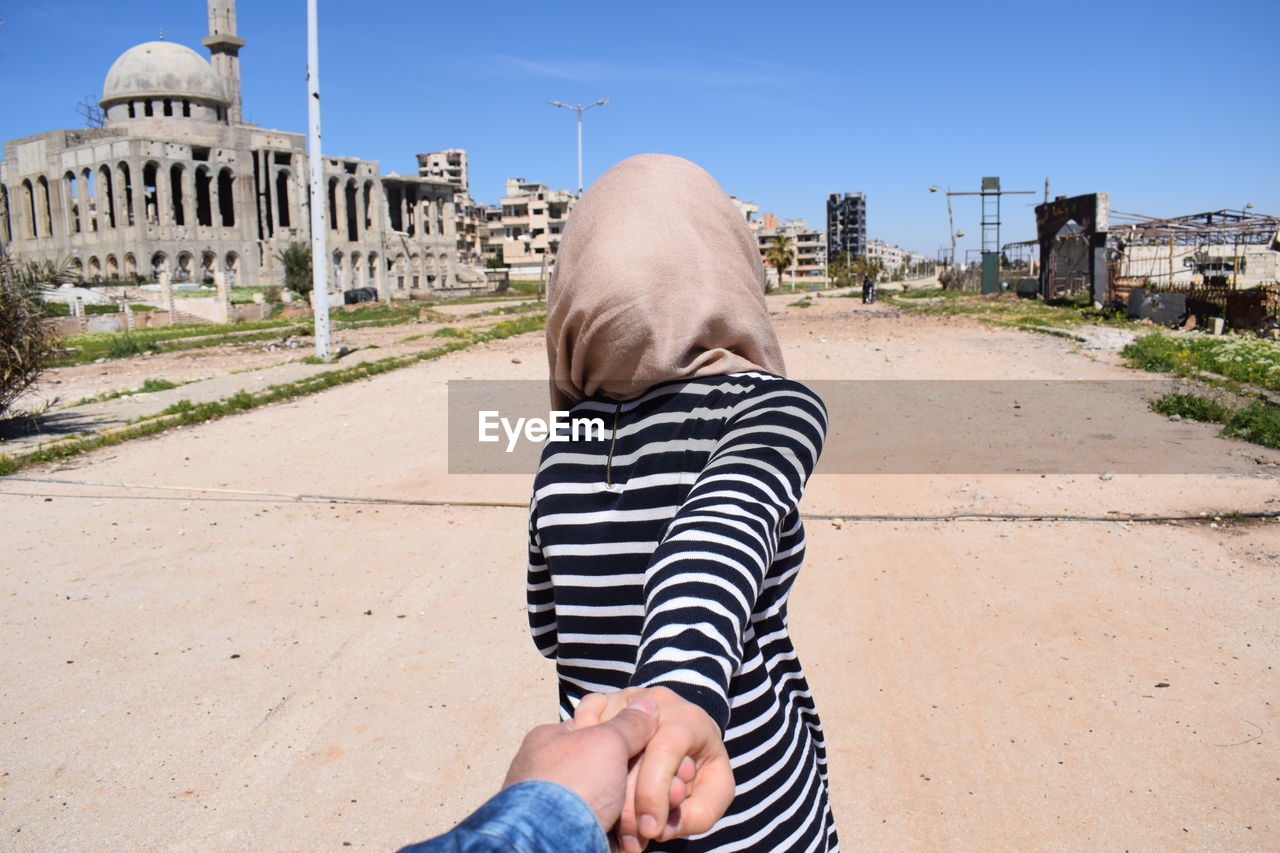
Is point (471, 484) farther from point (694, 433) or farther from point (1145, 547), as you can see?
point (694, 433)

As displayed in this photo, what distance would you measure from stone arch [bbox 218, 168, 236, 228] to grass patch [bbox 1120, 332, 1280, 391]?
58.2 m

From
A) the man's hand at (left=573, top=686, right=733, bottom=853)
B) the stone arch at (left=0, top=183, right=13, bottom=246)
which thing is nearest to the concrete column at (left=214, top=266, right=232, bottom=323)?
the man's hand at (left=573, top=686, right=733, bottom=853)

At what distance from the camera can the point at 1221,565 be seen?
195 inches

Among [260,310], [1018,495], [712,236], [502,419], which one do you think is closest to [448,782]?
[712,236]

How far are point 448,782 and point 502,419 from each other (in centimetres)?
711

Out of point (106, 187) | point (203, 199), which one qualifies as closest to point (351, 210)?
point (203, 199)

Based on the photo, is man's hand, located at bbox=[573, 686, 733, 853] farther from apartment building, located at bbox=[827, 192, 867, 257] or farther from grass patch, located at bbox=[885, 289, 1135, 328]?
apartment building, located at bbox=[827, 192, 867, 257]

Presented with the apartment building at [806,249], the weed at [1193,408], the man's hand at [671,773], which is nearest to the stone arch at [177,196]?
the weed at [1193,408]

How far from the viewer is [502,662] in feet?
13.3

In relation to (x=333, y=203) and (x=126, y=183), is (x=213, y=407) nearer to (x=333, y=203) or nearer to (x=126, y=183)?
(x=126, y=183)

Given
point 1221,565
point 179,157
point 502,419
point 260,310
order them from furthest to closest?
point 179,157, point 260,310, point 502,419, point 1221,565

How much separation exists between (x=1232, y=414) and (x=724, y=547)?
31.6ft

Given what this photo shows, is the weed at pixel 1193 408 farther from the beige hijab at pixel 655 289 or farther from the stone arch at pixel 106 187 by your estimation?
the stone arch at pixel 106 187

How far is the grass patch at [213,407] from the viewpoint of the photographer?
8562mm
